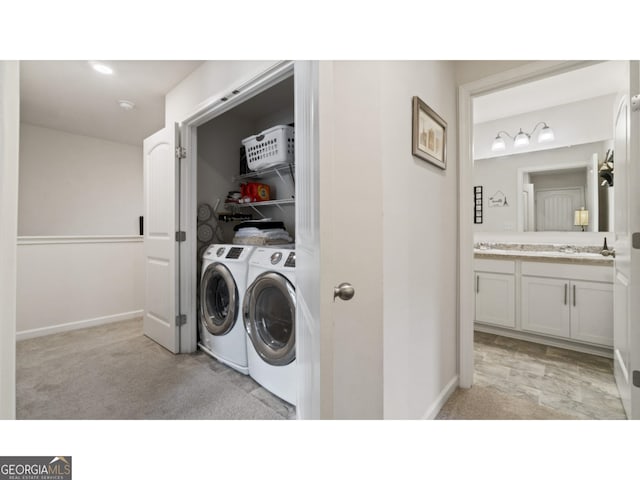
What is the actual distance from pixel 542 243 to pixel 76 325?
16.7 ft

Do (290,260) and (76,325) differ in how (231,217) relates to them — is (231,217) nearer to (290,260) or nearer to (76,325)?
(290,260)

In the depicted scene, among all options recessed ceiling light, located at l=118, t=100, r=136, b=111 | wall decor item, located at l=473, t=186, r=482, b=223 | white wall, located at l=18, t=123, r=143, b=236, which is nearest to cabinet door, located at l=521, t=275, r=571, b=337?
wall decor item, located at l=473, t=186, r=482, b=223

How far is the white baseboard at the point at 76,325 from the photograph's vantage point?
270 cm

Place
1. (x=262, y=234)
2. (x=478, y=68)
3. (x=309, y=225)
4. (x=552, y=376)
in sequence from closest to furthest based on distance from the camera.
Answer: (x=309, y=225) → (x=478, y=68) → (x=552, y=376) → (x=262, y=234)

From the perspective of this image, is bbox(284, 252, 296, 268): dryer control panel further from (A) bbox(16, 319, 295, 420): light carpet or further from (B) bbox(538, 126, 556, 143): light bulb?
(B) bbox(538, 126, 556, 143): light bulb

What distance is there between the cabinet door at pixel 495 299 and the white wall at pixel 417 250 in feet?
4.18

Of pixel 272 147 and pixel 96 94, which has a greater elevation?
pixel 96 94

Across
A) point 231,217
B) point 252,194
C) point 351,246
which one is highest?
point 252,194

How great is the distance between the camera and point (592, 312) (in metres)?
2.30

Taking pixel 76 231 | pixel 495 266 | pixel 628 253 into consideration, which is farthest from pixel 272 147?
pixel 76 231

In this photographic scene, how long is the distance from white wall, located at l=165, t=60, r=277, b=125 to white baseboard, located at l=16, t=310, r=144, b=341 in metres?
2.34
